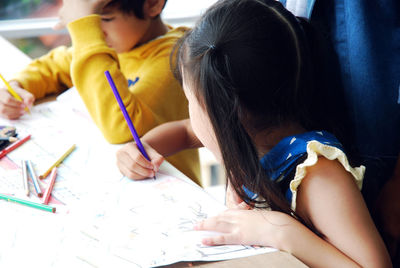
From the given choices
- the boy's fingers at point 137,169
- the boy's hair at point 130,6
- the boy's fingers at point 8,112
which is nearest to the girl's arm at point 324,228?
the boy's fingers at point 137,169

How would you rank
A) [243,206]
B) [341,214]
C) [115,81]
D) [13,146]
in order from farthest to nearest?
[115,81], [13,146], [243,206], [341,214]

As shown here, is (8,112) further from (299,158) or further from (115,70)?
(299,158)

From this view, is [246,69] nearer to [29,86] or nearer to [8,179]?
[8,179]

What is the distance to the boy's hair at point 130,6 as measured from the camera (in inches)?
43.9

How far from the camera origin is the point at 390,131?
0.76 meters

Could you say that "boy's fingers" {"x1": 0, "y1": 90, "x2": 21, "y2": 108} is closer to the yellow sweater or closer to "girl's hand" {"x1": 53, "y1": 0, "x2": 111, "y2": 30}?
the yellow sweater

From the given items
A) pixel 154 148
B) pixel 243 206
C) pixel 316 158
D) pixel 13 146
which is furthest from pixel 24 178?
pixel 316 158

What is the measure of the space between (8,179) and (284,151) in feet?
1.56

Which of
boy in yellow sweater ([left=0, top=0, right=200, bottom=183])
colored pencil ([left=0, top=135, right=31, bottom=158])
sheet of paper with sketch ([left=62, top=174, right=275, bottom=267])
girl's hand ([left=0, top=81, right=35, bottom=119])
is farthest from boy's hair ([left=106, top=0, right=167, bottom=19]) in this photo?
sheet of paper with sketch ([left=62, top=174, right=275, bottom=267])

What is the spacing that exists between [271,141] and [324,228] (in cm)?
17

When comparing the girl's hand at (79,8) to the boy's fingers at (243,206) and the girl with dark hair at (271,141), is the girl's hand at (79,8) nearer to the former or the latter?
the girl with dark hair at (271,141)

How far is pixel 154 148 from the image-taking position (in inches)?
35.7

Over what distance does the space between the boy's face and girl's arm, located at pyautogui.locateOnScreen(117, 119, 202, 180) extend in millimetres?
331

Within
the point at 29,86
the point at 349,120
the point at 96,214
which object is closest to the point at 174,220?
the point at 96,214
